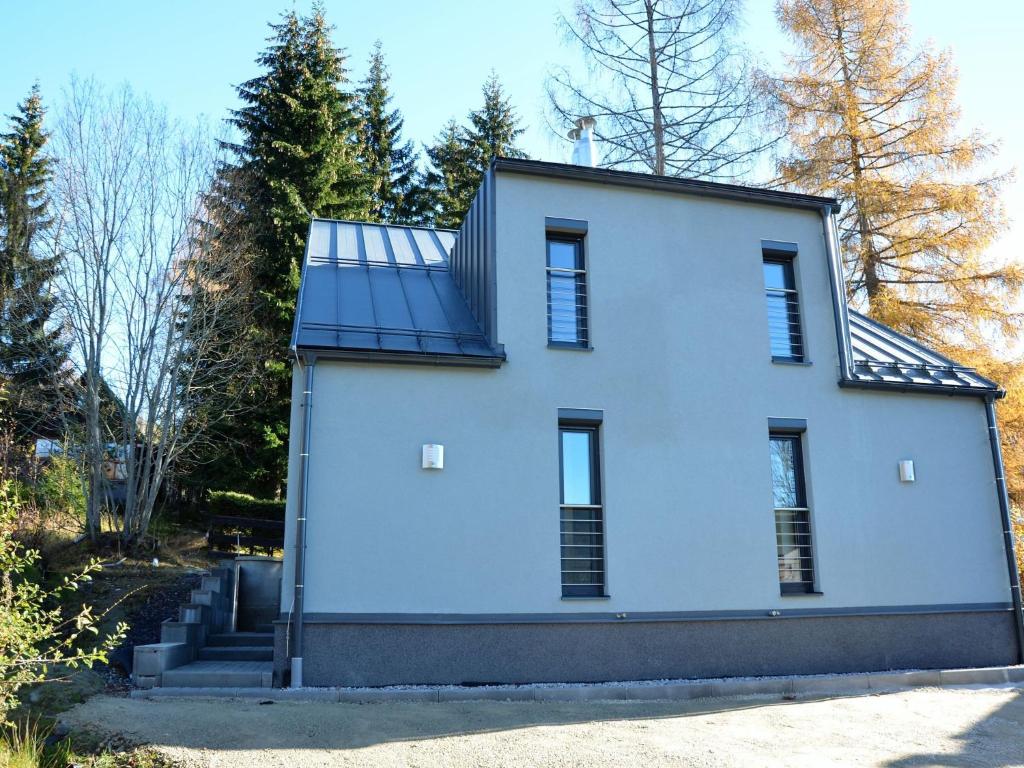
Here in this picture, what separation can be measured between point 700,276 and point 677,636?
183 inches

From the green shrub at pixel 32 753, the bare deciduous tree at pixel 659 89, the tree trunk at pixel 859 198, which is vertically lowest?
the green shrub at pixel 32 753

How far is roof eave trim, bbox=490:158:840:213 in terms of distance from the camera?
→ 10414 mm

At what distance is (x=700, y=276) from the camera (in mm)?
10820

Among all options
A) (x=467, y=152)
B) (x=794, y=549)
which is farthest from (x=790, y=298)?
(x=467, y=152)

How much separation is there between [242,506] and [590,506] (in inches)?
412

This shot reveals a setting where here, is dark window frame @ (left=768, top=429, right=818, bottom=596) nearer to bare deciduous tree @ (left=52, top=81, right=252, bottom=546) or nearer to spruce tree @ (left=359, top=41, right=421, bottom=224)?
bare deciduous tree @ (left=52, top=81, right=252, bottom=546)

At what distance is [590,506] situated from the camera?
969 centimetres

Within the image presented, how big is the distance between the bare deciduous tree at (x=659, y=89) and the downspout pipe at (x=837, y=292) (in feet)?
25.1

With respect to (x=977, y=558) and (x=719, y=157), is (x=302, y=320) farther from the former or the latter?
(x=719, y=157)

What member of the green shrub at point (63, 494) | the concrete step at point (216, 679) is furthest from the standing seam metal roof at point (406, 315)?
the green shrub at point (63, 494)

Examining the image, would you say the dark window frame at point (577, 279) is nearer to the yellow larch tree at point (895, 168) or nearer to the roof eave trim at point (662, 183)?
the roof eave trim at point (662, 183)

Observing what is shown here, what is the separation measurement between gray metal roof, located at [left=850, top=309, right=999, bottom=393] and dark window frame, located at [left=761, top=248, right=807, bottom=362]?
32.1 inches

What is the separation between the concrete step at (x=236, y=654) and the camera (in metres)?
9.77

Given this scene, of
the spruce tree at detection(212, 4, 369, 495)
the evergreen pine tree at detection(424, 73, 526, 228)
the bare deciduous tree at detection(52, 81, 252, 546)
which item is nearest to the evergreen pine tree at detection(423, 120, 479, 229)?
the evergreen pine tree at detection(424, 73, 526, 228)
